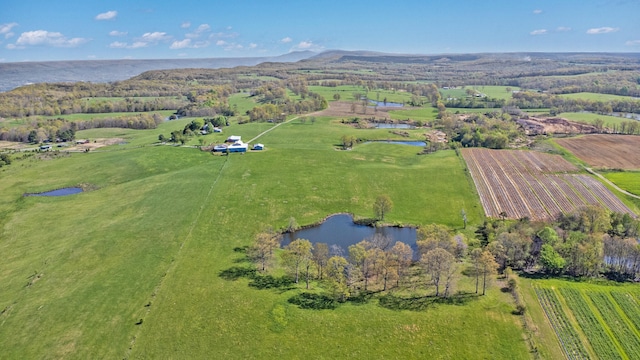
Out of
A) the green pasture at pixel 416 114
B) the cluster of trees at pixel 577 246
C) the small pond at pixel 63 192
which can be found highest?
the green pasture at pixel 416 114

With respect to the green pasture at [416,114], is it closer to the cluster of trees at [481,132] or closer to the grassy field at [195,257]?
the cluster of trees at [481,132]

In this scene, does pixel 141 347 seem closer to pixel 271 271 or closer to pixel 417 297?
pixel 271 271

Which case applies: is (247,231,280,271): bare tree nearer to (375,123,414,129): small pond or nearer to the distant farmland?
the distant farmland

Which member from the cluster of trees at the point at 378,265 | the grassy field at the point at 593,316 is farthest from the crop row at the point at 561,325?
the cluster of trees at the point at 378,265

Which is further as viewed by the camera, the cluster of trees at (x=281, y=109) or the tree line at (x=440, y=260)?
the cluster of trees at (x=281, y=109)

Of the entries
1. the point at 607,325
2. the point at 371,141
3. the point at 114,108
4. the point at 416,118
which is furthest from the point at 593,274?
the point at 114,108

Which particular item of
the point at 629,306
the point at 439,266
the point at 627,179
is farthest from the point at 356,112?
the point at 629,306

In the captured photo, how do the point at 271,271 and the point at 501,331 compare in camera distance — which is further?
the point at 271,271
